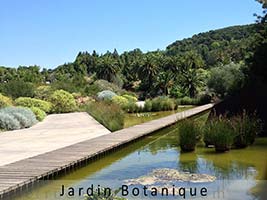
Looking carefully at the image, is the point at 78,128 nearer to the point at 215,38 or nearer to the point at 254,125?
the point at 254,125

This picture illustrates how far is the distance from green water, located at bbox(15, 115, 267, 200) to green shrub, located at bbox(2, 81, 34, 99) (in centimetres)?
1562

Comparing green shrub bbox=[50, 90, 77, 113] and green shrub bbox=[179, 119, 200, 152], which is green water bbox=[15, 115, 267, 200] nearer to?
green shrub bbox=[179, 119, 200, 152]

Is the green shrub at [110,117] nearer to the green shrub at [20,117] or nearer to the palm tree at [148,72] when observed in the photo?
the green shrub at [20,117]

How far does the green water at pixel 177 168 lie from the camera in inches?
292

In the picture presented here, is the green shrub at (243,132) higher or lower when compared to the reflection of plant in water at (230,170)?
higher

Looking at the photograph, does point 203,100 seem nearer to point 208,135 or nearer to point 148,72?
point 148,72

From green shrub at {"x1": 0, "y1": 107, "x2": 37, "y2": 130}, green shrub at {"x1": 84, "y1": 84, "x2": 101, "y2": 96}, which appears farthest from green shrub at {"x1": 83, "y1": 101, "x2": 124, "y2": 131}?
green shrub at {"x1": 84, "y1": 84, "x2": 101, "y2": 96}

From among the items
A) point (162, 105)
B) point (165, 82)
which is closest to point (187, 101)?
point (162, 105)

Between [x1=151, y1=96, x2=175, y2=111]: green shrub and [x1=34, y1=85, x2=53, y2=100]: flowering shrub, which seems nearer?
[x1=34, y1=85, x2=53, y2=100]: flowering shrub

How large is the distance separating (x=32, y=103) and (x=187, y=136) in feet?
44.4

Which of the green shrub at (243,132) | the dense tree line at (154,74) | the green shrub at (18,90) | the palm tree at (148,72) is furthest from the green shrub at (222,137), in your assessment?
the palm tree at (148,72)

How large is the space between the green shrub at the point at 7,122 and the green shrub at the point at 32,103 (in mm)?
6126

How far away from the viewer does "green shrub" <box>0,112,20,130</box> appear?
16609mm

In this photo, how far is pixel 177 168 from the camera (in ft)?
31.6
